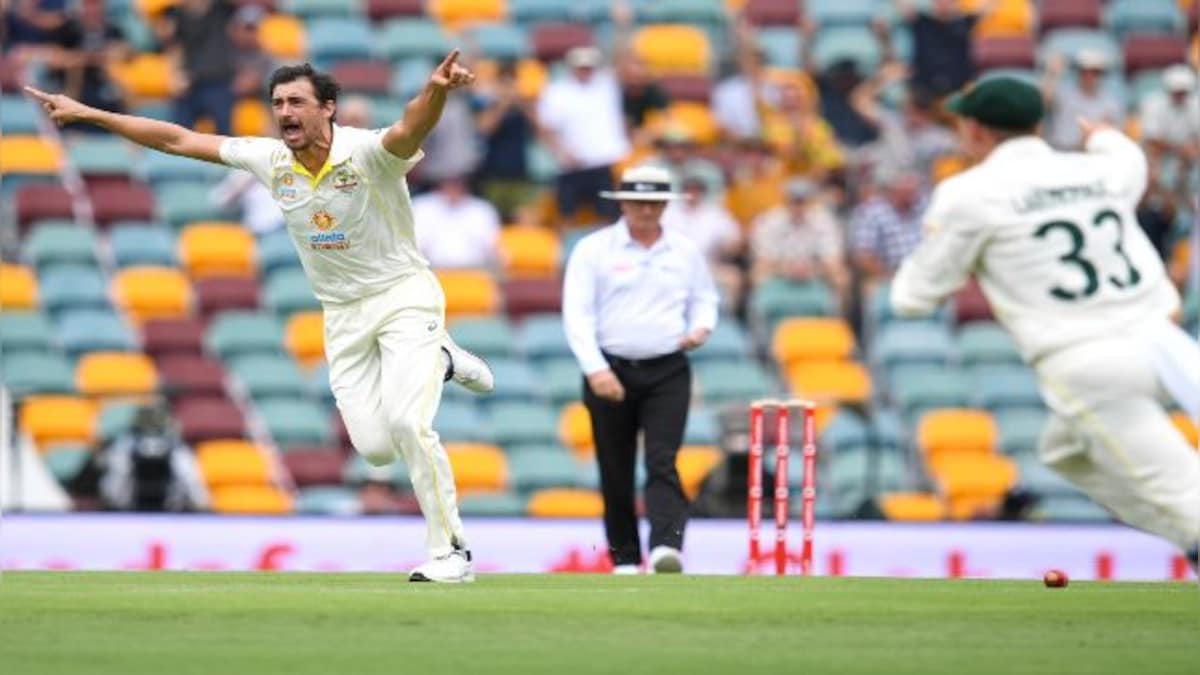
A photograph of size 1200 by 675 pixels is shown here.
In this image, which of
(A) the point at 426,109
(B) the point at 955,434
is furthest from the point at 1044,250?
(B) the point at 955,434

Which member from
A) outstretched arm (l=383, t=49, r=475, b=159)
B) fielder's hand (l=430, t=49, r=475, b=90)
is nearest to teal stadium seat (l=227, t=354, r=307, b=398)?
outstretched arm (l=383, t=49, r=475, b=159)

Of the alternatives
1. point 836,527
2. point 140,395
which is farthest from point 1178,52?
point 140,395

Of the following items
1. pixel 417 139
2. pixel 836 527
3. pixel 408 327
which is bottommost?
pixel 836 527

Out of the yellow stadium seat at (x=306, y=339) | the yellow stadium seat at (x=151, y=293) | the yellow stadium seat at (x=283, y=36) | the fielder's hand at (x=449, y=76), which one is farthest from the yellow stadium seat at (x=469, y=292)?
the fielder's hand at (x=449, y=76)

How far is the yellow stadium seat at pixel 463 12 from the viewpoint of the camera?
2281 centimetres

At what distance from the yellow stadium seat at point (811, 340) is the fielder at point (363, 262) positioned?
27.3ft

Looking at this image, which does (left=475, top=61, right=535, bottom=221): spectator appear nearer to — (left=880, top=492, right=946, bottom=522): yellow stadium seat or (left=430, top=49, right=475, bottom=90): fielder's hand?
(left=880, top=492, right=946, bottom=522): yellow stadium seat

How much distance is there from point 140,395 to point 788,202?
Result: 4.83 m

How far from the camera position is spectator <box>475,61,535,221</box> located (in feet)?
69.2

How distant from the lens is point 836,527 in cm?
1747

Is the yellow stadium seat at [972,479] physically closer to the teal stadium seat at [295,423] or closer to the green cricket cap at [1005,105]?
the teal stadium seat at [295,423]

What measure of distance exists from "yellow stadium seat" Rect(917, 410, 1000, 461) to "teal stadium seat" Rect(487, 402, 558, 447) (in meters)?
2.48

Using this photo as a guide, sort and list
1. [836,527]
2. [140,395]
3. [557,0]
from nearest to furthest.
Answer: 1. [836,527]
2. [140,395]
3. [557,0]

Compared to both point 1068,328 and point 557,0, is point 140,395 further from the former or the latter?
point 1068,328
